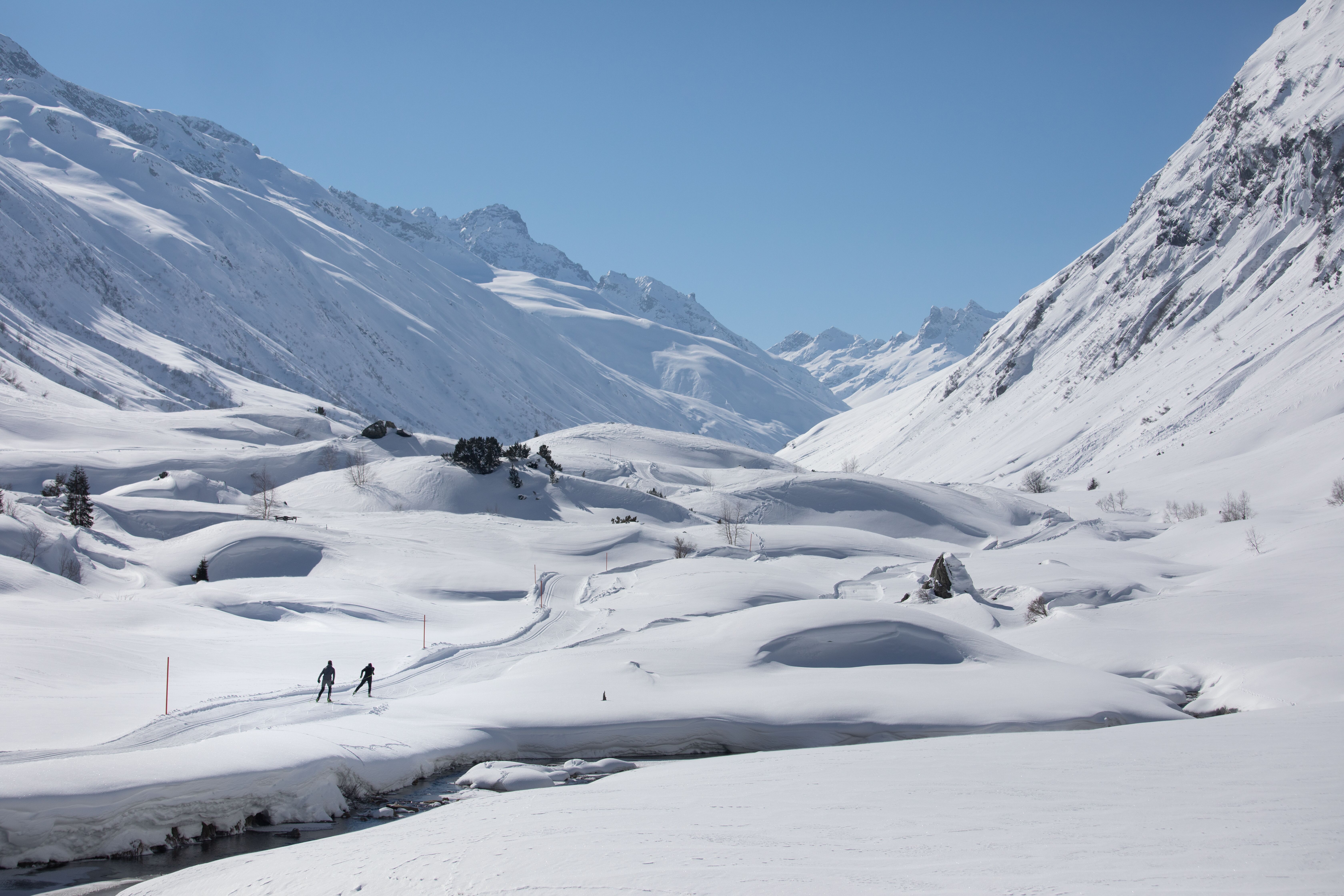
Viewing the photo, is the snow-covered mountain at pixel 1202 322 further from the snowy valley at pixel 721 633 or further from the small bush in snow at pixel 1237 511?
the small bush in snow at pixel 1237 511

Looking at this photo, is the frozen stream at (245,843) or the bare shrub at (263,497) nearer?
the frozen stream at (245,843)

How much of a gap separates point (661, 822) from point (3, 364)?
255ft

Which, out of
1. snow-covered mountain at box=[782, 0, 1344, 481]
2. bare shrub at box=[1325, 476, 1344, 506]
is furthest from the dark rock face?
snow-covered mountain at box=[782, 0, 1344, 481]

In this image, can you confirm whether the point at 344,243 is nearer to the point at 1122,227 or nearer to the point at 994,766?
the point at 1122,227

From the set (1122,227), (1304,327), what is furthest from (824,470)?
(1304,327)

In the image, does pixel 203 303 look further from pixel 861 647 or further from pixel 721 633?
pixel 861 647

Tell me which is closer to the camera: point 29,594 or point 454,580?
point 29,594

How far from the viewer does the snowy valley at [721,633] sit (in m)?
10.0

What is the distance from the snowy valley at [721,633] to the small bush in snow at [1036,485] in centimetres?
41

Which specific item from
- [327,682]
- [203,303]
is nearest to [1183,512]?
[327,682]

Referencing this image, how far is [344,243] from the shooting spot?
621ft

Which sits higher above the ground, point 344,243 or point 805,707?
point 344,243

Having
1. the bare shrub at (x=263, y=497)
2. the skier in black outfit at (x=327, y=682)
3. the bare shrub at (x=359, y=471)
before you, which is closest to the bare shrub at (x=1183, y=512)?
the skier in black outfit at (x=327, y=682)

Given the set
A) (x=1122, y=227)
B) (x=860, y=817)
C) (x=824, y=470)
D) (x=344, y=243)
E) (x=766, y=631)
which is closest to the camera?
(x=860, y=817)
